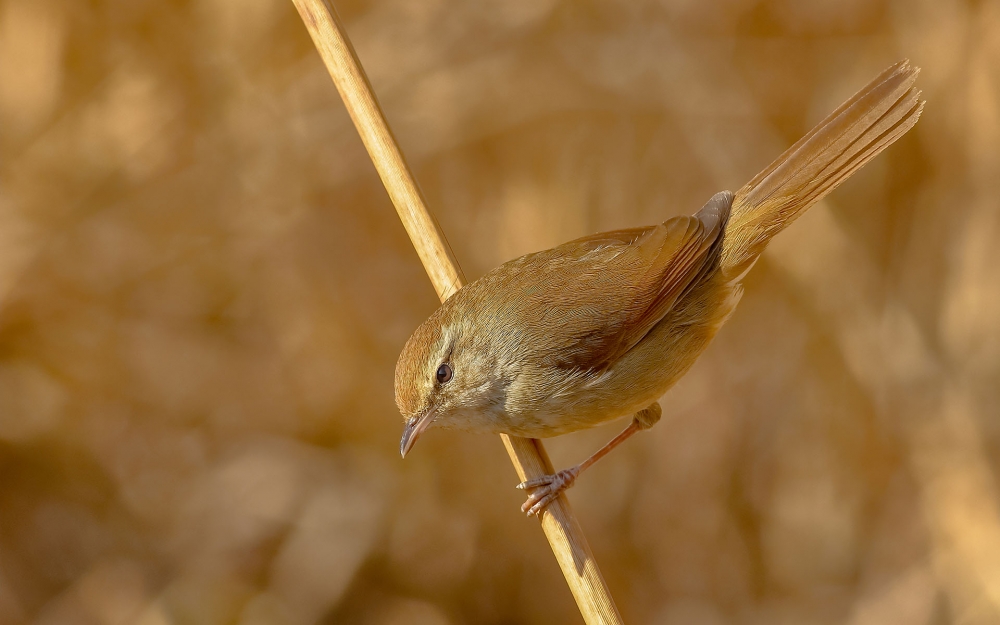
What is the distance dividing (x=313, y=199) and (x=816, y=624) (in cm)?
331

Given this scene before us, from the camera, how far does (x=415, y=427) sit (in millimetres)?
2641

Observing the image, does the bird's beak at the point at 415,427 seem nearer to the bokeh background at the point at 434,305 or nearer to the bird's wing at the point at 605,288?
the bird's wing at the point at 605,288

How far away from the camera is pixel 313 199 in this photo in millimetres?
3994

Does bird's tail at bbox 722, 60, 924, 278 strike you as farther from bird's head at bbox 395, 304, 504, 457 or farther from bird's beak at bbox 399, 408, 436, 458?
bird's beak at bbox 399, 408, 436, 458

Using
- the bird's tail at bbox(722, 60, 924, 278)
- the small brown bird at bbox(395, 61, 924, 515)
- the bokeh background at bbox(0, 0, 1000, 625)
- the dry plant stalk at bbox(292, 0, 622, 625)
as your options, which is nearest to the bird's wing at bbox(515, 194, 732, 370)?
the small brown bird at bbox(395, 61, 924, 515)

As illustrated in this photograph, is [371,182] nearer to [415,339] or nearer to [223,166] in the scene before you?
[223,166]

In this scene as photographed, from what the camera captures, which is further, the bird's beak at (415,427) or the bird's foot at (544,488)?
the bird's foot at (544,488)

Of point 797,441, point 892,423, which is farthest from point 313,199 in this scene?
point 892,423

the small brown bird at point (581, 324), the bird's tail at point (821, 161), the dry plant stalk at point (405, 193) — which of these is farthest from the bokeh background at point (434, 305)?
the dry plant stalk at point (405, 193)

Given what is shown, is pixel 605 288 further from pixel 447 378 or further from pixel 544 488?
pixel 544 488

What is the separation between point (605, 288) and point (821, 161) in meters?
0.90

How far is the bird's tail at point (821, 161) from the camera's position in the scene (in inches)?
106

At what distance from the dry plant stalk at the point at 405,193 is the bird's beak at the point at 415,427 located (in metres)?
0.47

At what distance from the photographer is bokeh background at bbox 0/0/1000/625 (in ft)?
12.7
